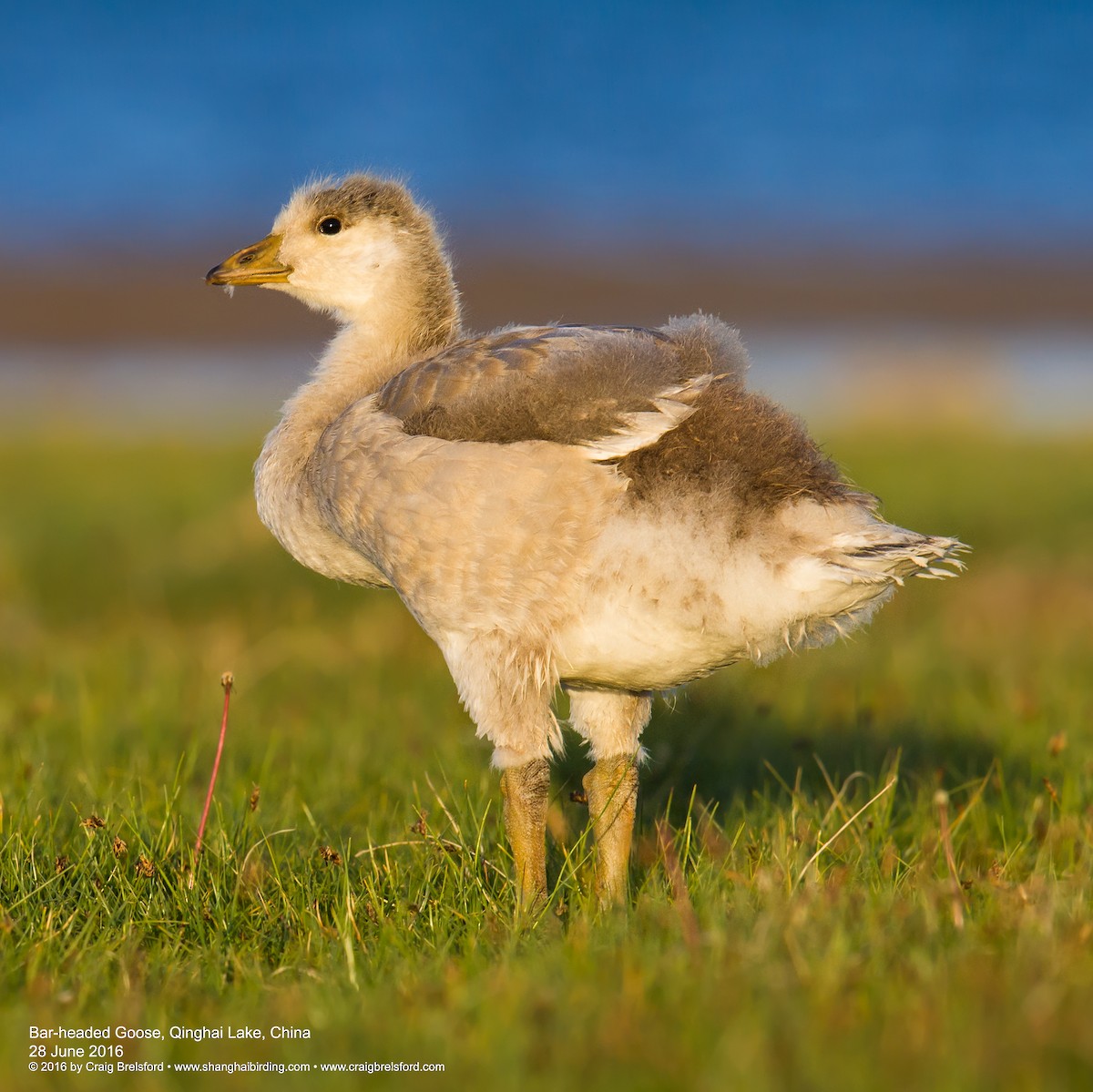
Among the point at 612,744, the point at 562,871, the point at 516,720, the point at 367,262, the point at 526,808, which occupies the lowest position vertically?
the point at 562,871

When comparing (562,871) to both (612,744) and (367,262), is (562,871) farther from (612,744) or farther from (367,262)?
(367,262)

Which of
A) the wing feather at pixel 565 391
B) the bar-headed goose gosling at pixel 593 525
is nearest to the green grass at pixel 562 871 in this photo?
the bar-headed goose gosling at pixel 593 525

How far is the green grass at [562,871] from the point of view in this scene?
103 inches

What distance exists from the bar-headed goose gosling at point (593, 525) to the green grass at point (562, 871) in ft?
1.69

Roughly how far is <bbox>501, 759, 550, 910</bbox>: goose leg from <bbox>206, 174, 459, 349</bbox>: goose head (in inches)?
64.4

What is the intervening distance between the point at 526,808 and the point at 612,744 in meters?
0.50

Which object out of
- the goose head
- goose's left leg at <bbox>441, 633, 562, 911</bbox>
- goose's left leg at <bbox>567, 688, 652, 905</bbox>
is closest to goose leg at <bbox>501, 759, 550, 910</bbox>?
goose's left leg at <bbox>441, 633, 562, 911</bbox>

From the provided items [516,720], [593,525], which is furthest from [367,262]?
[516,720]

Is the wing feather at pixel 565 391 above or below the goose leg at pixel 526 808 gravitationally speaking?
above

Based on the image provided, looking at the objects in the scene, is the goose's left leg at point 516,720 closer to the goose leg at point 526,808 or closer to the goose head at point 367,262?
the goose leg at point 526,808

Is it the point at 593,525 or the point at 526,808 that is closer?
the point at 593,525

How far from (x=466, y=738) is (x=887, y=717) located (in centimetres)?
197

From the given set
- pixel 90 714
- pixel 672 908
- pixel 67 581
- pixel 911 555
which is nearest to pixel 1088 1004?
pixel 672 908

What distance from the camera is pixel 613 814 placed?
4.55 m
